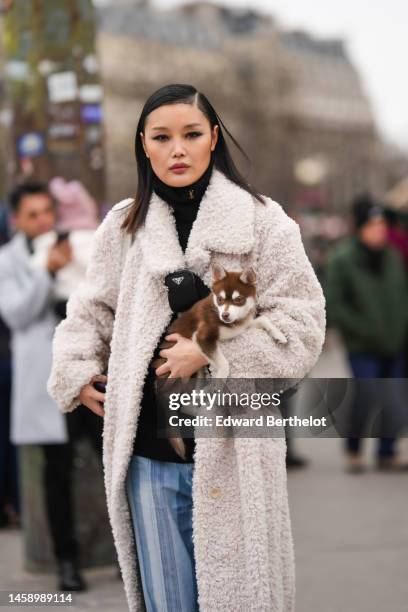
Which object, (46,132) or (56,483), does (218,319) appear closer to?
(56,483)

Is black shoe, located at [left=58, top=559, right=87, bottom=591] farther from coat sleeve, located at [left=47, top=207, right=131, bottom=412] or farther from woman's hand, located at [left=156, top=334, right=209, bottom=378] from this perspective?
woman's hand, located at [left=156, top=334, right=209, bottom=378]

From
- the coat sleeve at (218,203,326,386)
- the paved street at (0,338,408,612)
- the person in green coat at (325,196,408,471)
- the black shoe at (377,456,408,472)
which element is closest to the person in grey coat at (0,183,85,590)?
the paved street at (0,338,408,612)

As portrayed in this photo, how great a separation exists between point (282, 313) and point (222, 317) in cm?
19

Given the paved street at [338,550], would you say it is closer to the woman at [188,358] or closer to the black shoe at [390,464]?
the black shoe at [390,464]

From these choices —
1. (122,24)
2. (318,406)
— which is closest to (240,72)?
(122,24)

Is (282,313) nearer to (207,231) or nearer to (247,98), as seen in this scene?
(207,231)

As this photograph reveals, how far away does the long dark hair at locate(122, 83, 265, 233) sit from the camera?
3.24m

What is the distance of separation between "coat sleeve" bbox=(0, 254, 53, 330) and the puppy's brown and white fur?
9.02ft

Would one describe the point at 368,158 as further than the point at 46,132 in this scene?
Yes

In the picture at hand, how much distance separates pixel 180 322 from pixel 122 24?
5714 centimetres

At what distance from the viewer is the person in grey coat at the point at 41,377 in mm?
5766

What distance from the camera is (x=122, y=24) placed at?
5844cm

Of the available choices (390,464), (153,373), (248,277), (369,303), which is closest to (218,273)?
(248,277)

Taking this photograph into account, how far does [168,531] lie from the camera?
3.25 m
